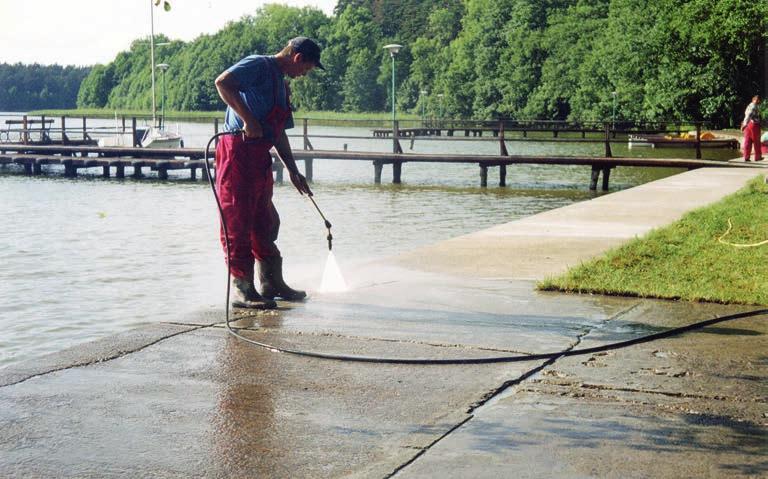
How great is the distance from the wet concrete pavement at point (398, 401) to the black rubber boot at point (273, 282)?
1.57 feet

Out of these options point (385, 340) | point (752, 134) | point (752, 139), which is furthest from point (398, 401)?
point (752, 139)

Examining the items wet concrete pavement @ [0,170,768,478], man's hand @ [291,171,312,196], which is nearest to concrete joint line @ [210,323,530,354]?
wet concrete pavement @ [0,170,768,478]

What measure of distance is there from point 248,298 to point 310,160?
27.1 meters

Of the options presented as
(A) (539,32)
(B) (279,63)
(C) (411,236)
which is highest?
(A) (539,32)

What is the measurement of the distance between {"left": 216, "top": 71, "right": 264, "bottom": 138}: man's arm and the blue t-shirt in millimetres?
79

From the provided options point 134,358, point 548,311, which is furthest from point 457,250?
point 134,358

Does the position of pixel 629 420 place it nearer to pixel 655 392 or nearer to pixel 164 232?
pixel 655 392

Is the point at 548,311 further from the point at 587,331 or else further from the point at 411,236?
the point at 411,236

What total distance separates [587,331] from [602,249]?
12.8ft

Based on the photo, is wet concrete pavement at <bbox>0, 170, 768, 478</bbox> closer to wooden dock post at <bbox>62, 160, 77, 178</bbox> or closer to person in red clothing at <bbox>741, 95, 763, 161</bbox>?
person in red clothing at <bbox>741, 95, 763, 161</bbox>

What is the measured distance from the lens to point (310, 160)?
33.8 m

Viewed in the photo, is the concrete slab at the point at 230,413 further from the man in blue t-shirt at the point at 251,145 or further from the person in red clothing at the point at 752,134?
the person in red clothing at the point at 752,134

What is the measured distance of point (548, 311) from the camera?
6.80m

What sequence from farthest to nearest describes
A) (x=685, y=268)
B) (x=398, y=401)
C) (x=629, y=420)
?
(x=685, y=268), (x=398, y=401), (x=629, y=420)
